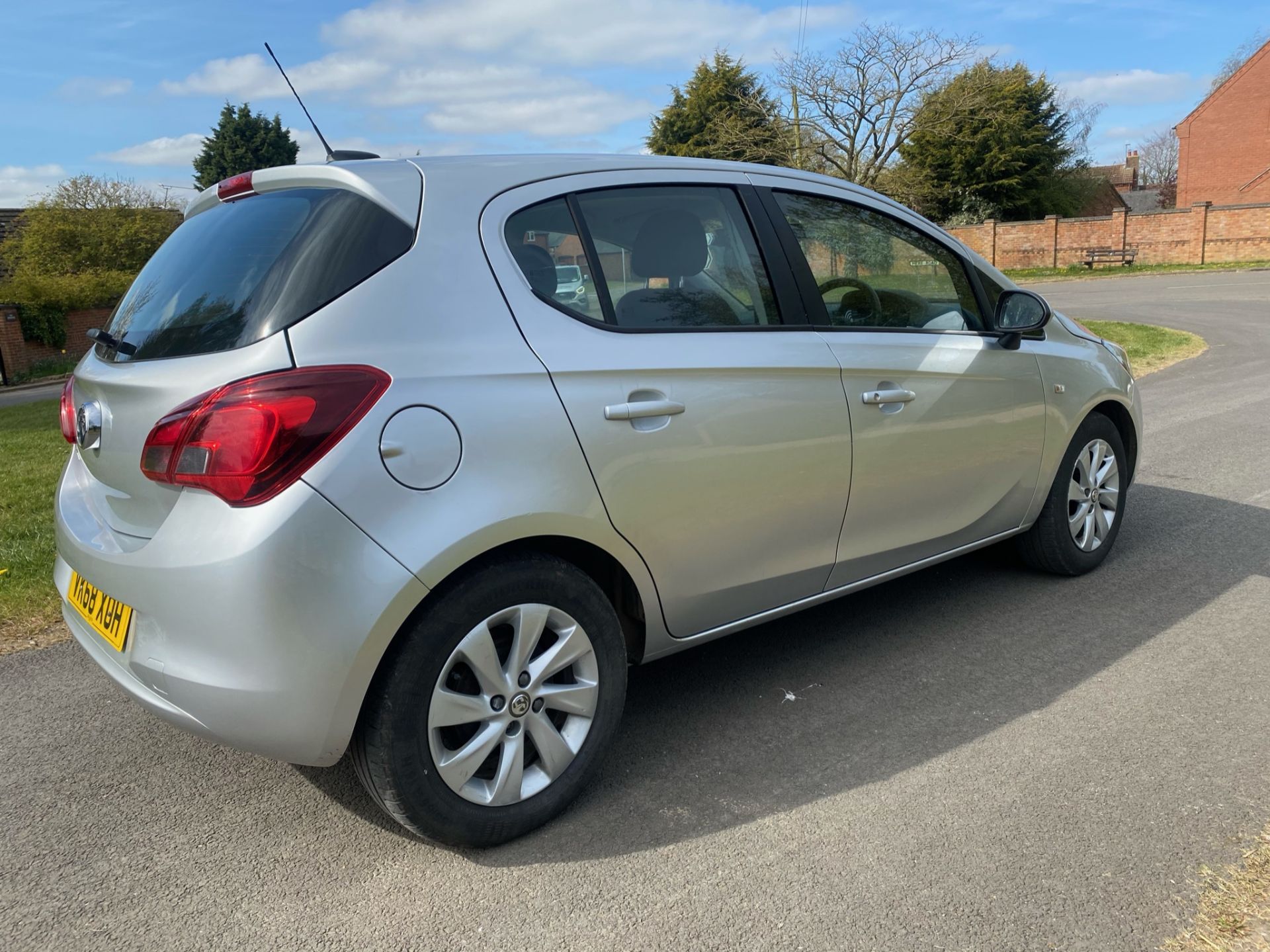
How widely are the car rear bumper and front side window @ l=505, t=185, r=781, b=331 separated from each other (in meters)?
0.93

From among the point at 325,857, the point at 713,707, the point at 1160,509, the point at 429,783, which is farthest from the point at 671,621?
the point at 1160,509

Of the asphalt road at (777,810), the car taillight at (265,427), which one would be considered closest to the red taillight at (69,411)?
the car taillight at (265,427)

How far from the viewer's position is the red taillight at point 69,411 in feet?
9.75

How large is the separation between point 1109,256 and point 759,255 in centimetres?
4359

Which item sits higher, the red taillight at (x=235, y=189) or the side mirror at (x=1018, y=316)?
the red taillight at (x=235, y=189)

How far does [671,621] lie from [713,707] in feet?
1.91

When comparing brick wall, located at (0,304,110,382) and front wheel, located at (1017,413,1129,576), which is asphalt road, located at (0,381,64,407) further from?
front wheel, located at (1017,413,1129,576)

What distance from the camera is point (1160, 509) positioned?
5664 millimetres

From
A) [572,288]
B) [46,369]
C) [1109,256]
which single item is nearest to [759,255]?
[572,288]

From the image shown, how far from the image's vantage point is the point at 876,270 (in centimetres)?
373

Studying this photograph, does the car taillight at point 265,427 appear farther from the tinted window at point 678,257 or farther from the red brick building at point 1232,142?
the red brick building at point 1232,142

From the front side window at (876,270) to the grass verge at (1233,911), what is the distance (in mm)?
1977

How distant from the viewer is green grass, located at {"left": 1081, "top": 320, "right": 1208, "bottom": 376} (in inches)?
488

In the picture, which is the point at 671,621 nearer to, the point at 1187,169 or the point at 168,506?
the point at 168,506
